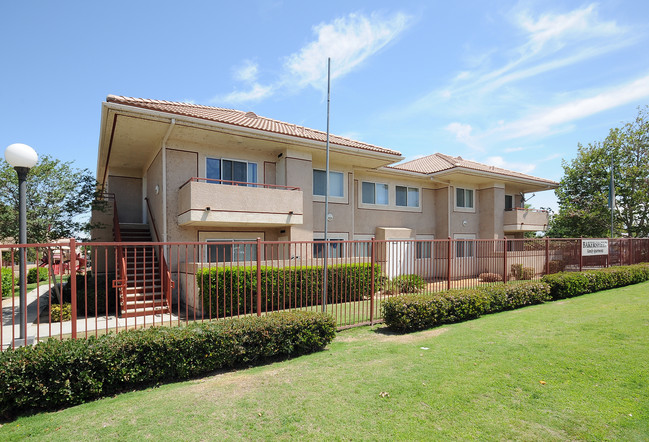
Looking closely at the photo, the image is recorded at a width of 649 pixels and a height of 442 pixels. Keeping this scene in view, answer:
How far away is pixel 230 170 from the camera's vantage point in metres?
13.3

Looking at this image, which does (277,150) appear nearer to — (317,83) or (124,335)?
(317,83)

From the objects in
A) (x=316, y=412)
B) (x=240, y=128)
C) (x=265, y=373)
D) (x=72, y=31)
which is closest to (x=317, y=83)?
(x=240, y=128)

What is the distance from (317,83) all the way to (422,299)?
679cm

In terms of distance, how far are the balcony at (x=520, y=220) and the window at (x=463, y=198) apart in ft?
7.91

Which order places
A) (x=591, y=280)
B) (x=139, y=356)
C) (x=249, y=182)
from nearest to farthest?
1. (x=139, y=356)
2. (x=591, y=280)
3. (x=249, y=182)

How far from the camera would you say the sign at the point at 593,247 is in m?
14.0

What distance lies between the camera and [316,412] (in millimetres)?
4031

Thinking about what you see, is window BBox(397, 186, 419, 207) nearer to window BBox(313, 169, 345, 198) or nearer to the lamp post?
window BBox(313, 169, 345, 198)

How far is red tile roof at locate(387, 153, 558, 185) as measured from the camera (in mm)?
19427

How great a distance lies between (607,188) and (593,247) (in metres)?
16.6

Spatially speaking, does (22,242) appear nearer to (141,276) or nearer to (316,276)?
(316,276)

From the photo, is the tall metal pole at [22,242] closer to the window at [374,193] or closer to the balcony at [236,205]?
the balcony at [236,205]

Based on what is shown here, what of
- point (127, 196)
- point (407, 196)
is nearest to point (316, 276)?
point (407, 196)

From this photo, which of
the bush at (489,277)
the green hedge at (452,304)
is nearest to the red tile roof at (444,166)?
the bush at (489,277)
